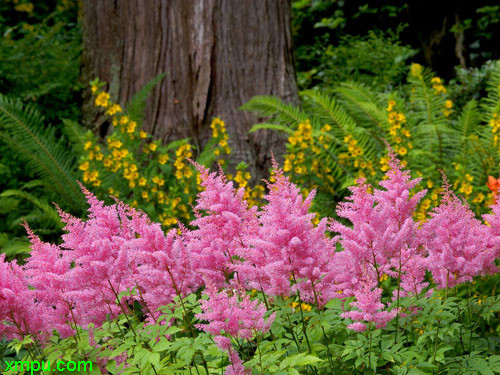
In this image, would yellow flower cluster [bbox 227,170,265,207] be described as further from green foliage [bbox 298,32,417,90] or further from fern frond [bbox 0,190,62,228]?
green foliage [bbox 298,32,417,90]

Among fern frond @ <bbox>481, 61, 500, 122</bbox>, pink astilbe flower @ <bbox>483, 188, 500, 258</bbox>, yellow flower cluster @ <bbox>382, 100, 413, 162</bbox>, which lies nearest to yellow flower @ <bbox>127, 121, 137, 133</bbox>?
yellow flower cluster @ <bbox>382, 100, 413, 162</bbox>

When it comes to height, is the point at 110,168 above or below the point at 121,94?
below

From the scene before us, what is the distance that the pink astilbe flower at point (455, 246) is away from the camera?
2.74 metres

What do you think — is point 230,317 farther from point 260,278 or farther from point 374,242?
point 374,242

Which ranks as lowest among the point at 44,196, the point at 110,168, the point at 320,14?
the point at 44,196

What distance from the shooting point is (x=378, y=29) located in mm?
10758

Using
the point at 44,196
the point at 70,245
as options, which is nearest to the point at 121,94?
the point at 44,196

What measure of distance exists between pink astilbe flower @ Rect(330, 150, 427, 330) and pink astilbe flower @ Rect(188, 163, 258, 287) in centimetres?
39

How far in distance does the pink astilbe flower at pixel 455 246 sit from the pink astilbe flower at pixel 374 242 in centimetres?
9

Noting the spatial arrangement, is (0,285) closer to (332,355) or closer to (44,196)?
(332,355)

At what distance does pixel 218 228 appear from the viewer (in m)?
2.77

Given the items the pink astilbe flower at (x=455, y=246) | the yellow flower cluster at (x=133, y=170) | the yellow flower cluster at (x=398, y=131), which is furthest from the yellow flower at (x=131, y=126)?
the pink astilbe flower at (x=455, y=246)

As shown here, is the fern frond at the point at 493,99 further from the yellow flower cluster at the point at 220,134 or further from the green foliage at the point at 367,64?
the yellow flower cluster at the point at 220,134

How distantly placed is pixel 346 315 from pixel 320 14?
9.65 m
